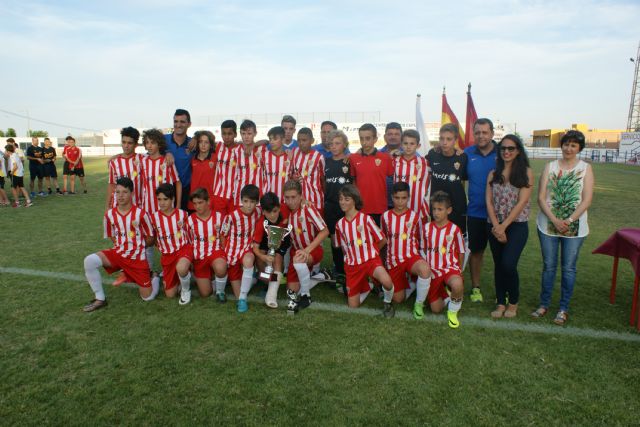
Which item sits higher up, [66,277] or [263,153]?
[263,153]

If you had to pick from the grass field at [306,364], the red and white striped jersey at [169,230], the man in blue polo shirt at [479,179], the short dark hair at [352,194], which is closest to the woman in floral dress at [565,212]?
the grass field at [306,364]

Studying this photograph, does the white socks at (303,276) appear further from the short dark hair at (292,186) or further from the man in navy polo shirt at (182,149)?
the man in navy polo shirt at (182,149)

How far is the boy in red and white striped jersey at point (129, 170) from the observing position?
4707 millimetres

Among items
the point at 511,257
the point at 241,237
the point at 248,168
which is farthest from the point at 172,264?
the point at 511,257

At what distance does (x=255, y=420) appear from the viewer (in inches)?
96.0

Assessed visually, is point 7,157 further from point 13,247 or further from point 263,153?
point 263,153

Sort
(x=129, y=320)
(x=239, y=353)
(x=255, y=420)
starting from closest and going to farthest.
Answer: (x=255, y=420)
(x=239, y=353)
(x=129, y=320)

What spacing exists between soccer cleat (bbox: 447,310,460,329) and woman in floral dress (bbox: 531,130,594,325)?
2.70 feet

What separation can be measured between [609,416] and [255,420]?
2.16m

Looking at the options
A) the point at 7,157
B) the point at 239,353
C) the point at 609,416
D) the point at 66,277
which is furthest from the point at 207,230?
the point at 7,157

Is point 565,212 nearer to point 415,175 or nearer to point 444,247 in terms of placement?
point 444,247

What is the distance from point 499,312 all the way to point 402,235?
1191 millimetres

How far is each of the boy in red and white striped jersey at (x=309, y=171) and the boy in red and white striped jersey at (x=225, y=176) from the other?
0.76 m

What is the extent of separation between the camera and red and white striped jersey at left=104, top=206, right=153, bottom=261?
4371 mm
